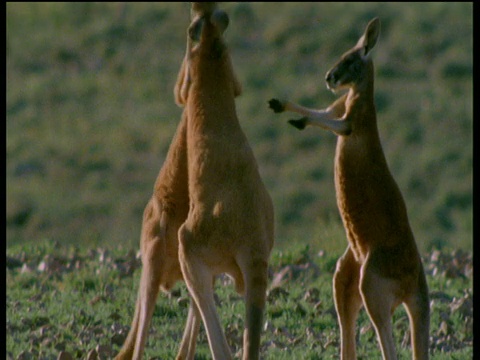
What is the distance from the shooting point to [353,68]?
6.61 m

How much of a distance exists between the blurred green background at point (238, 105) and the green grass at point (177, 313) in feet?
23.9

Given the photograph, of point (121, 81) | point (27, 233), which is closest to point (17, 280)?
point (27, 233)

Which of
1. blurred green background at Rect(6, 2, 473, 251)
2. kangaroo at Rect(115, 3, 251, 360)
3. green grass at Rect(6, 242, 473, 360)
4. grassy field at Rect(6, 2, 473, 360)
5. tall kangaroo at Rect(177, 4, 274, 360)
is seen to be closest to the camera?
tall kangaroo at Rect(177, 4, 274, 360)

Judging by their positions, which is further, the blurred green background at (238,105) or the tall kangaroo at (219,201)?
the blurred green background at (238,105)

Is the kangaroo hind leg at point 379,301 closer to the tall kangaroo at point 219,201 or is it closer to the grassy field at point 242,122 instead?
the tall kangaroo at point 219,201

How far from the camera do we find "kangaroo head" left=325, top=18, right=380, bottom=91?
6.61 meters

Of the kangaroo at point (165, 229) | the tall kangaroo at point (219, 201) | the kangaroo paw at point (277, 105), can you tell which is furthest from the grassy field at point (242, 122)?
the kangaroo paw at point (277, 105)

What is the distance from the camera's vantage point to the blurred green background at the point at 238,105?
827 inches

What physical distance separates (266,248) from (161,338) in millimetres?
1881

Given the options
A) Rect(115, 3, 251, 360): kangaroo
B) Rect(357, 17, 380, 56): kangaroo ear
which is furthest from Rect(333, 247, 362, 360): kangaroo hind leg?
Rect(357, 17, 380, 56): kangaroo ear

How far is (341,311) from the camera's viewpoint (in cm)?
659

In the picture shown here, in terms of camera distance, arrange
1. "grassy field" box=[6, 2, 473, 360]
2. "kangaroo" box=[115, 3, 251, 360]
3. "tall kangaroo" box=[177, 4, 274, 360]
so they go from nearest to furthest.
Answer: "tall kangaroo" box=[177, 4, 274, 360] → "kangaroo" box=[115, 3, 251, 360] → "grassy field" box=[6, 2, 473, 360]

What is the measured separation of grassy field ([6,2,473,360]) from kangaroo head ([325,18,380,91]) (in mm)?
3255

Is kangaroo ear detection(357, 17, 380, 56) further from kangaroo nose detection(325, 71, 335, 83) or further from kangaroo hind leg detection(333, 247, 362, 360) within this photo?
kangaroo hind leg detection(333, 247, 362, 360)
